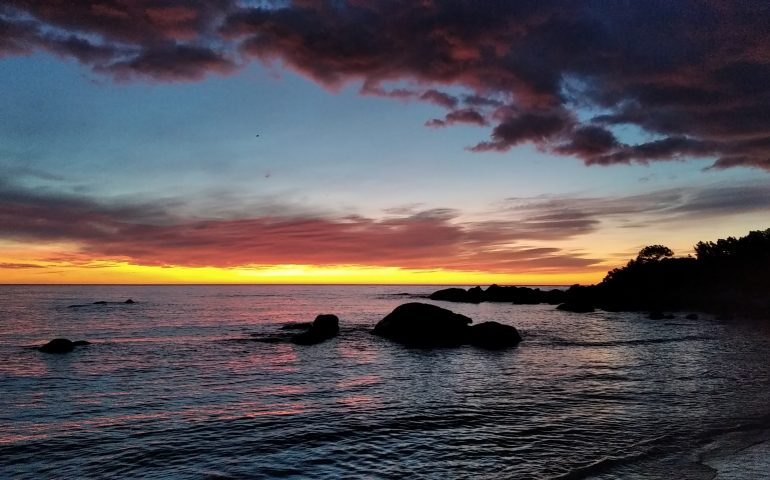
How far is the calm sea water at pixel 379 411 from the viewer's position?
1445 centimetres

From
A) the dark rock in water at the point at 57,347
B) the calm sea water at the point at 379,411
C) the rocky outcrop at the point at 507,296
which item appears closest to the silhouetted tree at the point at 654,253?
the rocky outcrop at the point at 507,296

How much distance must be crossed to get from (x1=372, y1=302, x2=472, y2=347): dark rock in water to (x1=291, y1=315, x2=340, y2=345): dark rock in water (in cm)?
540

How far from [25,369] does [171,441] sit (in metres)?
21.8

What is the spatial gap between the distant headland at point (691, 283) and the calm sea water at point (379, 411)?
187 ft

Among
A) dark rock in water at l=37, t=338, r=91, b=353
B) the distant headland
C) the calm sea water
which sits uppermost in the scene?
the distant headland

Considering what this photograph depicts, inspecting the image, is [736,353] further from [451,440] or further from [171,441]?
[171,441]

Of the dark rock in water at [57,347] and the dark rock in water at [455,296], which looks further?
the dark rock in water at [455,296]

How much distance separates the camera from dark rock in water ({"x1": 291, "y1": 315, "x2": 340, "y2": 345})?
47.1 meters

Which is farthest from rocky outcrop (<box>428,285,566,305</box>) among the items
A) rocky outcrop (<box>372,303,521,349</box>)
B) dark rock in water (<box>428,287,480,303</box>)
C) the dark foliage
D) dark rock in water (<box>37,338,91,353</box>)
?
dark rock in water (<box>37,338,91,353</box>)

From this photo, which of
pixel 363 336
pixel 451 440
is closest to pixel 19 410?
pixel 451 440

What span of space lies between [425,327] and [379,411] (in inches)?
1098

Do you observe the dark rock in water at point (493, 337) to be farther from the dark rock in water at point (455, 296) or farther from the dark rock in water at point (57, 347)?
the dark rock in water at point (455, 296)

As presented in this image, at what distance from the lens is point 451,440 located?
55.0ft

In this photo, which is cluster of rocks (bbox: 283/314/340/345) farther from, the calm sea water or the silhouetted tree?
the silhouetted tree
